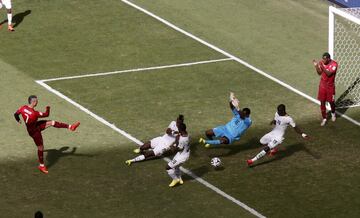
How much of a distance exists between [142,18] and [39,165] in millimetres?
11862

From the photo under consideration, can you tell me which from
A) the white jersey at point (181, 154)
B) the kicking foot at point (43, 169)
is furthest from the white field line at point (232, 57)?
the kicking foot at point (43, 169)

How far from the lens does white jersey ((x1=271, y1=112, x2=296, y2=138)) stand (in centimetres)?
2478

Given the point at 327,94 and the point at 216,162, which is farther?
the point at 327,94

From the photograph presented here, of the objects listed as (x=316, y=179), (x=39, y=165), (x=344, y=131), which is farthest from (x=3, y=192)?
(x=344, y=131)

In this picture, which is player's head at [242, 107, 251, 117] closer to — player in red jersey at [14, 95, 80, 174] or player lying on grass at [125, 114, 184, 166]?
player lying on grass at [125, 114, 184, 166]

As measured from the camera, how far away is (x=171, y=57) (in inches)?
1266

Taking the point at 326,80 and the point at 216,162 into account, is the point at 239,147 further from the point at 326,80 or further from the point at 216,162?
the point at 326,80

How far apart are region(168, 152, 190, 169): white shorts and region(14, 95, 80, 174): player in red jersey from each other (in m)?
2.59

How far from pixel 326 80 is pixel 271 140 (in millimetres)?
3304

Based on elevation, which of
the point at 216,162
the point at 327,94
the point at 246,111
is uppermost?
the point at 246,111

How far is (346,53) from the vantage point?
107ft

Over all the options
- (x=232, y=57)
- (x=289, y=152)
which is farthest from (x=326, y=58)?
(x=232, y=57)

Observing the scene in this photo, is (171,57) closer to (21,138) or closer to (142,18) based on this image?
(142,18)

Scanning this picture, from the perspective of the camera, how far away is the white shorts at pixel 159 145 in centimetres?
2455
